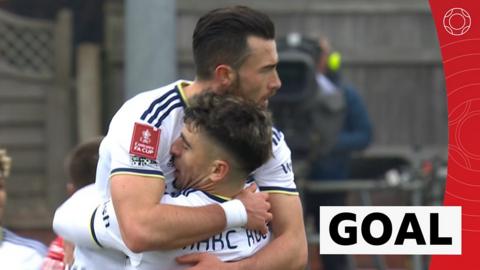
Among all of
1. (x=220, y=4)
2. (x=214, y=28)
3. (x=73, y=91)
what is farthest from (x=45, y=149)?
(x=214, y=28)

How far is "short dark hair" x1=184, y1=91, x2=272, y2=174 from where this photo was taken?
3.89m

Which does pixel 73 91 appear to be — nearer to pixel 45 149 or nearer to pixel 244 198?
pixel 45 149

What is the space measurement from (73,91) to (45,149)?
62 centimetres

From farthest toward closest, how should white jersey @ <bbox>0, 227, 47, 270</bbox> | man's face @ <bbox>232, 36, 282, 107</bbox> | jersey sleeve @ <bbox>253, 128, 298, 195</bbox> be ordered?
white jersey @ <bbox>0, 227, 47, 270</bbox>
jersey sleeve @ <bbox>253, 128, 298, 195</bbox>
man's face @ <bbox>232, 36, 282, 107</bbox>

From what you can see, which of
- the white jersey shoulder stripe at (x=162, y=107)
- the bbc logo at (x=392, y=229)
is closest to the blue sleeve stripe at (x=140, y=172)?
the white jersey shoulder stripe at (x=162, y=107)

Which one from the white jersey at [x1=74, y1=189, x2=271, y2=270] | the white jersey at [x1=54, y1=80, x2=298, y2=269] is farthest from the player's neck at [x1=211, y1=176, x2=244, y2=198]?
the white jersey at [x1=54, y1=80, x2=298, y2=269]

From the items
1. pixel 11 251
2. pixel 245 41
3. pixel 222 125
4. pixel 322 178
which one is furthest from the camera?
pixel 322 178

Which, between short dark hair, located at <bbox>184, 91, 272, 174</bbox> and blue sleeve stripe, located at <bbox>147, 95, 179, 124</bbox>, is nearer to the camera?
Answer: short dark hair, located at <bbox>184, 91, 272, 174</bbox>

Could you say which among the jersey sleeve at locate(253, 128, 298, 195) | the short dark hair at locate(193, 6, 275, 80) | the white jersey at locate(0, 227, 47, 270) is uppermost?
the short dark hair at locate(193, 6, 275, 80)

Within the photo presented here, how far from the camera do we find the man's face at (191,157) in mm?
3932

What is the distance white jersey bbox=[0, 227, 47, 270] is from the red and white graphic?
1396mm

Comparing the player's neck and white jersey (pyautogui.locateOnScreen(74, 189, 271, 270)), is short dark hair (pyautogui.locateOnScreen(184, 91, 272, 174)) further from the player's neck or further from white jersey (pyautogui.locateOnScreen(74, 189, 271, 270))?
white jersey (pyautogui.locateOnScreen(74, 189, 271, 270))

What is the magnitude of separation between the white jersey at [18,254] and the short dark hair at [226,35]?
4.63ft

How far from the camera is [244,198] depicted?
158 inches
